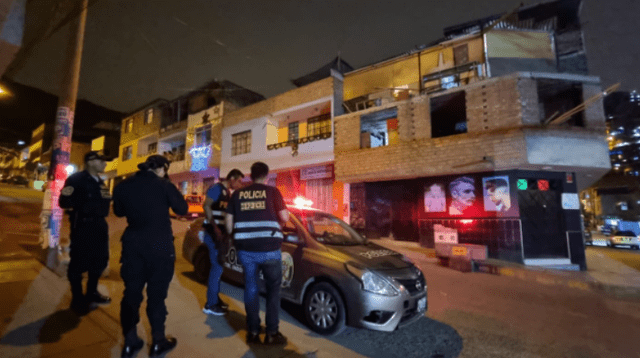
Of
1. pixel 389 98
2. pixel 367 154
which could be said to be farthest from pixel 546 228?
pixel 389 98

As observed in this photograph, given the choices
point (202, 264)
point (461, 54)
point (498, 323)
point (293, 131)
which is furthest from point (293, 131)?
point (498, 323)

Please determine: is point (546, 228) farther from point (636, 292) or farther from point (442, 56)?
point (442, 56)

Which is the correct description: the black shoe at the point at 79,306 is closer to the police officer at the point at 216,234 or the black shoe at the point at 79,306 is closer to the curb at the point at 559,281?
the police officer at the point at 216,234

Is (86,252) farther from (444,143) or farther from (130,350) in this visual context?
(444,143)

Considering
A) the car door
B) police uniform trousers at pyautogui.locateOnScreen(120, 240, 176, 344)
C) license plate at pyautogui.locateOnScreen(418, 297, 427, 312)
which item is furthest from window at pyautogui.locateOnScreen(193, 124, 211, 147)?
license plate at pyautogui.locateOnScreen(418, 297, 427, 312)

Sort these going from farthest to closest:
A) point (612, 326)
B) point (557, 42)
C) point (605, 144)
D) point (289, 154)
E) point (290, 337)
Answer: point (289, 154)
point (557, 42)
point (605, 144)
point (612, 326)
point (290, 337)

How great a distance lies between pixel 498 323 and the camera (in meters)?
4.29

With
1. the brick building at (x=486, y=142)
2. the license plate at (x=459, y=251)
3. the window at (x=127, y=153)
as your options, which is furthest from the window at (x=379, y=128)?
the window at (x=127, y=153)

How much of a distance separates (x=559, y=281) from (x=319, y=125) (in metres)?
12.1

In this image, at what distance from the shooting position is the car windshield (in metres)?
4.30

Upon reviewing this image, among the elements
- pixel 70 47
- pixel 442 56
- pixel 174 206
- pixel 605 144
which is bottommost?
pixel 174 206

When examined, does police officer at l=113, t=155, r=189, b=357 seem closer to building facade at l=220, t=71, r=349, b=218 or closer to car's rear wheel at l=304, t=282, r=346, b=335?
car's rear wheel at l=304, t=282, r=346, b=335

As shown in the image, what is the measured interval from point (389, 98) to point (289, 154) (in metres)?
6.04

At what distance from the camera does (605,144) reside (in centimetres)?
995
